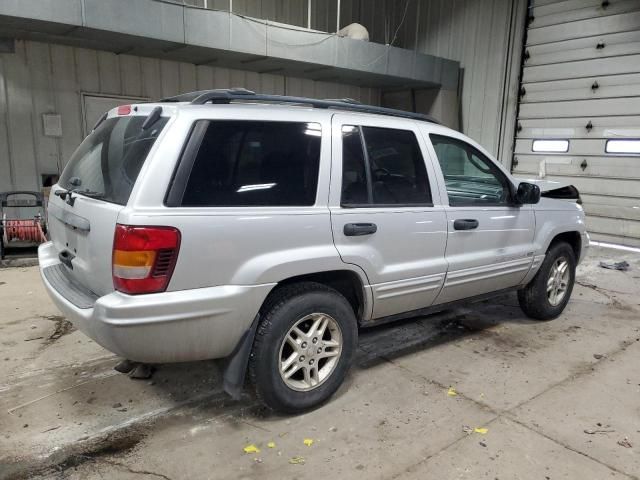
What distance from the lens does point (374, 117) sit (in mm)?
3223

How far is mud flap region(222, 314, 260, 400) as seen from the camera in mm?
2607

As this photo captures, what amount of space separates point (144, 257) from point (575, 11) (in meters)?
9.82

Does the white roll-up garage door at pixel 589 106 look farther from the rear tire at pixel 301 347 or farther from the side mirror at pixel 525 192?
the rear tire at pixel 301 347

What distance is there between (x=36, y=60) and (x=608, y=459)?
827cm

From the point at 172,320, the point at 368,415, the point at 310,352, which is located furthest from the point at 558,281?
the point at 172,320

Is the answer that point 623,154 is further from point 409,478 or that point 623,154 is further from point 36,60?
point 36,60

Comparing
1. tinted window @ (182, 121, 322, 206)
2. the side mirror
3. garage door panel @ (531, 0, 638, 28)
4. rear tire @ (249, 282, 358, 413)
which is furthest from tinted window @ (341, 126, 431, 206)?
garage door panel @ (531, 0, 638, 28)

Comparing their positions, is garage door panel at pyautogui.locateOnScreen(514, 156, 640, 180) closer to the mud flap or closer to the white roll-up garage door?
the white roll-up garage door

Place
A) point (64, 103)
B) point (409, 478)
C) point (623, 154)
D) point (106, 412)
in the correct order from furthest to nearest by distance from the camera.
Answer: point (623, 154), point (64, 103), point (106, 412), point (409, 478)

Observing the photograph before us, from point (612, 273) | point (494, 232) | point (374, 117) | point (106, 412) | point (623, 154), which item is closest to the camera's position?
point (106, 412)

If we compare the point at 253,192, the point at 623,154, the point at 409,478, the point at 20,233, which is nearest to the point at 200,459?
the point at 409,478

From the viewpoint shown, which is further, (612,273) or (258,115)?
(612,273)

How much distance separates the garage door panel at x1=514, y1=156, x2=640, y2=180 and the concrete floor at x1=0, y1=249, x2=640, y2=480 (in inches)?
209

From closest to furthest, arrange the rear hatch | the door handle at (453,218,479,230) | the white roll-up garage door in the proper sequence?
the rear hatch, the door handle at (453,218,479,230), the white roll-up garage door
